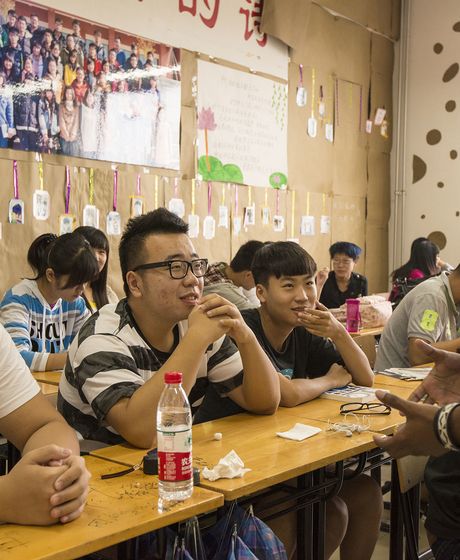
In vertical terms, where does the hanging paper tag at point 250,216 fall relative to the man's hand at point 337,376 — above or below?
above

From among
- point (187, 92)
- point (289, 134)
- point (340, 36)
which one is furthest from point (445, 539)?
point (340, 36)

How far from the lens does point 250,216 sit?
19.8 feet

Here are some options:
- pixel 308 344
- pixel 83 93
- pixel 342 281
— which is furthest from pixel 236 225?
pixel 308 344

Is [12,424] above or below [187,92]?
below

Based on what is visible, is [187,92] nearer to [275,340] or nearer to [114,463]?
[275,340]

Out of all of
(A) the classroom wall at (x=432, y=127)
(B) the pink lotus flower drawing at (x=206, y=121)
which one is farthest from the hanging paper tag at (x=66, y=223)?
(A) the classroom wall at (x=432, y=127)

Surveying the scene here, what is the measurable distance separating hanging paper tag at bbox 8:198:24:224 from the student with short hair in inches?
120

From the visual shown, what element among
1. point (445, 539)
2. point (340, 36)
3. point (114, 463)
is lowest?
point (445, 539)

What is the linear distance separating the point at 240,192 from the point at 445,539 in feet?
14.5

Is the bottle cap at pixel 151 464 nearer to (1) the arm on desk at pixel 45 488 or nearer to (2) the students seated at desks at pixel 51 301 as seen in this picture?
(1) the arm on desk at pixel 45 488

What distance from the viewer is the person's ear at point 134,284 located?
86.5 inches

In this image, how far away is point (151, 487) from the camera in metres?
1.65

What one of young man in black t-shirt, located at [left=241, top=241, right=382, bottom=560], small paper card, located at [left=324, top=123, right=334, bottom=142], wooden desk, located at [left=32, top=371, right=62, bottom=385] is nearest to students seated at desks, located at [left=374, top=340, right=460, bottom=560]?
young man in black t-shirt, located at [left=241, top=241, right=382, bottom=560]

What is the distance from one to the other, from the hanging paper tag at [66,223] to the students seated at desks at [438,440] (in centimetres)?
325
